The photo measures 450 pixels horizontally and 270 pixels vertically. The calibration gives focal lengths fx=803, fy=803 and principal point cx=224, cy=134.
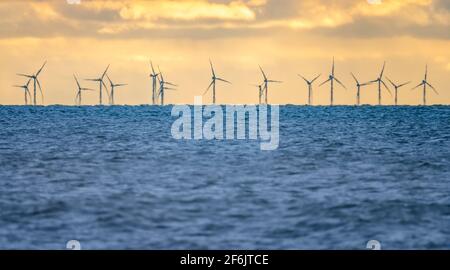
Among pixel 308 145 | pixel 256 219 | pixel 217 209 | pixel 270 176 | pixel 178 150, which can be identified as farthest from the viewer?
pixel 308 145

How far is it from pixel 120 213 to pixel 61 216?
2366 millimetres

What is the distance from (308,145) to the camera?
7894 cm

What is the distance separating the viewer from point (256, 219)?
31.3 meters

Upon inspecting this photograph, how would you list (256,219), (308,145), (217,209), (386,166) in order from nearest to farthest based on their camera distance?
(256,219), (217,209), (386,166), (308,145)

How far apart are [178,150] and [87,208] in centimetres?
4034

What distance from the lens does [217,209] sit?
111 ft
